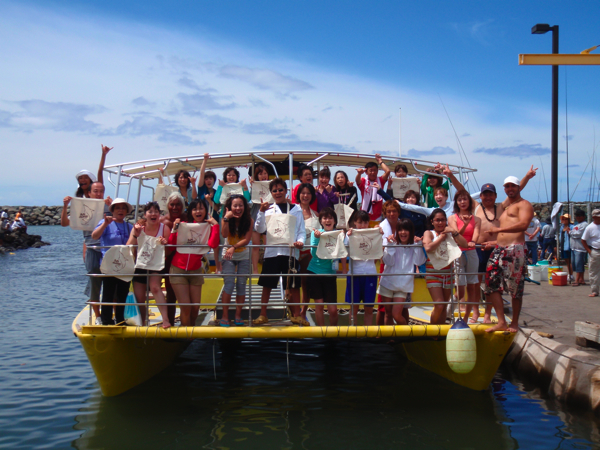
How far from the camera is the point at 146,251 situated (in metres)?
5.99

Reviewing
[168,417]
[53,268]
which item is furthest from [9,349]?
[53,268]

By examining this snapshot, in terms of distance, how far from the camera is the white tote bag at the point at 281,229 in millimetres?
6250

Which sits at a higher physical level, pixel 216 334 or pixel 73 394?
pixel 216 334

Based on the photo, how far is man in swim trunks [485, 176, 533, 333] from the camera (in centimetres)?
607

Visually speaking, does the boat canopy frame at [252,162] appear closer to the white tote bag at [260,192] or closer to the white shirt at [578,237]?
the white tote bag at [260,192]

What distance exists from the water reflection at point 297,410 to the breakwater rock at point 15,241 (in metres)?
35.4

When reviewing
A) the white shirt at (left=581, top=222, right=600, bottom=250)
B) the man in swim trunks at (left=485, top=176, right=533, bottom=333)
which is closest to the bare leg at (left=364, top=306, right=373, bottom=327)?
the man in swim trunks at (left=485, top=176, right=533, bottom=333)

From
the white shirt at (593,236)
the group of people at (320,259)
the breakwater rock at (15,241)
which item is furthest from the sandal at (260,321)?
the breakwater rock at (15,241)

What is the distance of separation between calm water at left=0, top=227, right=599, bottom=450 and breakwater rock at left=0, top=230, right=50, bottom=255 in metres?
33.9

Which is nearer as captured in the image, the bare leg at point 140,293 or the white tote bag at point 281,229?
the white tote bag at point 281,229

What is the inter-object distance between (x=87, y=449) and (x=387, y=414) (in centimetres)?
342

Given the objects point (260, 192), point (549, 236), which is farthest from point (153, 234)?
point (549, 236)

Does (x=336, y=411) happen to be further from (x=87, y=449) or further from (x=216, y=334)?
(x=87, y=449)

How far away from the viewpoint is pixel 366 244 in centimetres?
615
